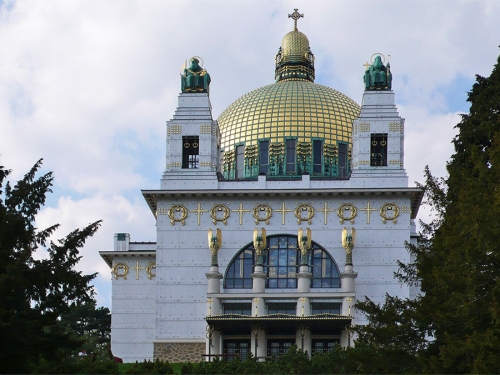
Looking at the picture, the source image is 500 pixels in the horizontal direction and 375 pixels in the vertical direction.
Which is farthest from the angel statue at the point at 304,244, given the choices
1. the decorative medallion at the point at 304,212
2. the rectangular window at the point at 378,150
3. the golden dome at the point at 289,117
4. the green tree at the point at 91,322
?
the green tree at the point at 91,322

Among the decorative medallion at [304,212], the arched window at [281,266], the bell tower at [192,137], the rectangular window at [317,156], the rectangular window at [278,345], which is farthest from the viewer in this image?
the rectangular window at [317,156]

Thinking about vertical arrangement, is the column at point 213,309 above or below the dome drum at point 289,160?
below

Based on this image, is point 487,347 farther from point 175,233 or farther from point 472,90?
point 175,233

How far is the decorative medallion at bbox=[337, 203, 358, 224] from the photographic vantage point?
6275cm

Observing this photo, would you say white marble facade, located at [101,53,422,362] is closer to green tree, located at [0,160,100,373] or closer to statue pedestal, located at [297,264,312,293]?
statue pedestal, located at [297,264,312,293]

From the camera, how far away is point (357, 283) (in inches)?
2448

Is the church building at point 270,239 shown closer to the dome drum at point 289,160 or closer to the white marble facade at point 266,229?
the white marble facade at point 266,229

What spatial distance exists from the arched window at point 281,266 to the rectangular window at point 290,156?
554 centimetres

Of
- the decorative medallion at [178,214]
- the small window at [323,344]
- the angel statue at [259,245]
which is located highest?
the decorative medallion at [178,214]

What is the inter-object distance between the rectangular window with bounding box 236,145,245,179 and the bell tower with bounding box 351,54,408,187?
646 cm

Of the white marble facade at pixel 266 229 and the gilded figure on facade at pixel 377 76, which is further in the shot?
the gilded figure on facade at pixel 377 76

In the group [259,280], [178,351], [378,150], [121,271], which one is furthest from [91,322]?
[378,150]

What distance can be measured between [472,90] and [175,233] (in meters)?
20.1

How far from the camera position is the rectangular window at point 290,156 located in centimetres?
6773
